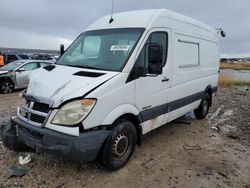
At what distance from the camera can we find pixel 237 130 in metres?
7.27

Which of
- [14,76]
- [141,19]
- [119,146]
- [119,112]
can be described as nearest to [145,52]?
[141,19]

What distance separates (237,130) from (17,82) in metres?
9.75

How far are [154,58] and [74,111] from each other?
1.68 m

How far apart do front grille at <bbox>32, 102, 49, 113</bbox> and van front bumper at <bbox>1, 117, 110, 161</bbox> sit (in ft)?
0.87

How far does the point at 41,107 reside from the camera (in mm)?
4059

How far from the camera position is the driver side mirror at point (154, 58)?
4.56m

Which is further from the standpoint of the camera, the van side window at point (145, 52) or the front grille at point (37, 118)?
the van side window at point (145, 52)

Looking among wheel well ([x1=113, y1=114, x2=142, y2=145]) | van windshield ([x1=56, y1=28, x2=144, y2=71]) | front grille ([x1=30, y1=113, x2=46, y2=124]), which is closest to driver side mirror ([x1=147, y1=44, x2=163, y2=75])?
van windshield ([x1=56, y1=28, x2=144, y2=71])

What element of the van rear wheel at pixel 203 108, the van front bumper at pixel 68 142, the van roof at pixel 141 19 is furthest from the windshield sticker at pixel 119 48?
the van rear wheel at pixel 203 108

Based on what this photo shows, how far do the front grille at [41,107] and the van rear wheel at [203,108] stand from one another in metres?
4.99

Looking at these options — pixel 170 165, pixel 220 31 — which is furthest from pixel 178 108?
pixel 220 31

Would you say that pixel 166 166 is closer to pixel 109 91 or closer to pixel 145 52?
pixel 109 91

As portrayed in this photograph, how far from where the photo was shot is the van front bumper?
375 centimetres

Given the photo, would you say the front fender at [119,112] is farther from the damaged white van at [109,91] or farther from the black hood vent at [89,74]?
the black hood vent at [89,74]
